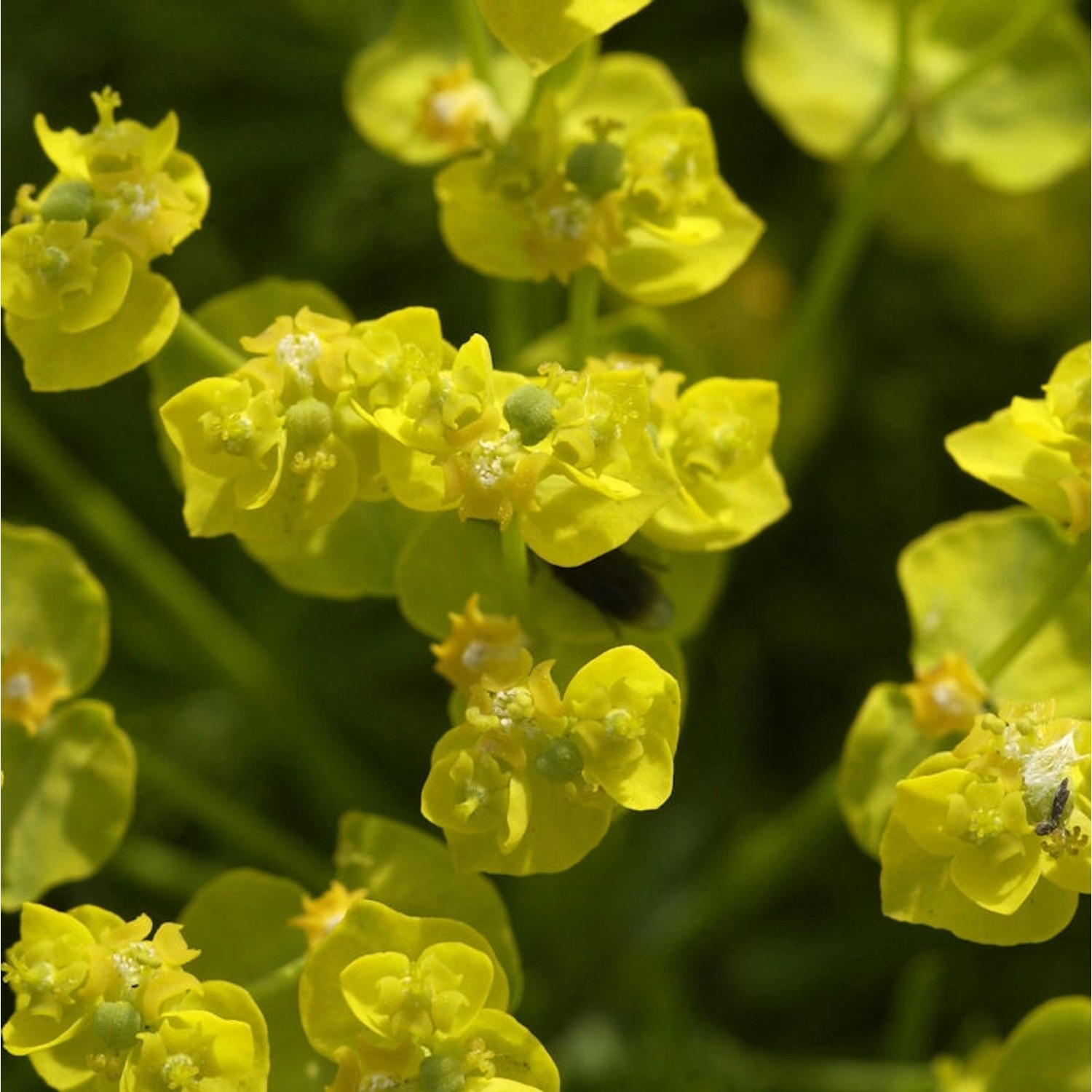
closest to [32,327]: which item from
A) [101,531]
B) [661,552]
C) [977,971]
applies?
[101,531]

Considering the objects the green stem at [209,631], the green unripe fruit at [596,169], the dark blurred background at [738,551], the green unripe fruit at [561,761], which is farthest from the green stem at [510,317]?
the green unripe fruit at [561,761]

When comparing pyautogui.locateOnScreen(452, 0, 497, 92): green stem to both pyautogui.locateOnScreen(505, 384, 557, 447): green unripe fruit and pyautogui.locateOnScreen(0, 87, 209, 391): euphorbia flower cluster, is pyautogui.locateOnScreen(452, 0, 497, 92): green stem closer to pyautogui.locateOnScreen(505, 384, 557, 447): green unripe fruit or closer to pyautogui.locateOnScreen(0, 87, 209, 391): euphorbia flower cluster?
pyautogui.locateOnScreen(0, 87, 209, 391): euphorbia flower cluster

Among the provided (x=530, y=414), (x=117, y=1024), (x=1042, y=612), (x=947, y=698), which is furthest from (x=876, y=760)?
(x=117, y=1024)

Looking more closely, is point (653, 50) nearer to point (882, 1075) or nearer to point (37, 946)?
point (882, 1075)

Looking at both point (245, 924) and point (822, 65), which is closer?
point (245, 924)

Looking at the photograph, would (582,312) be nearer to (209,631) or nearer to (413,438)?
(413,438)
